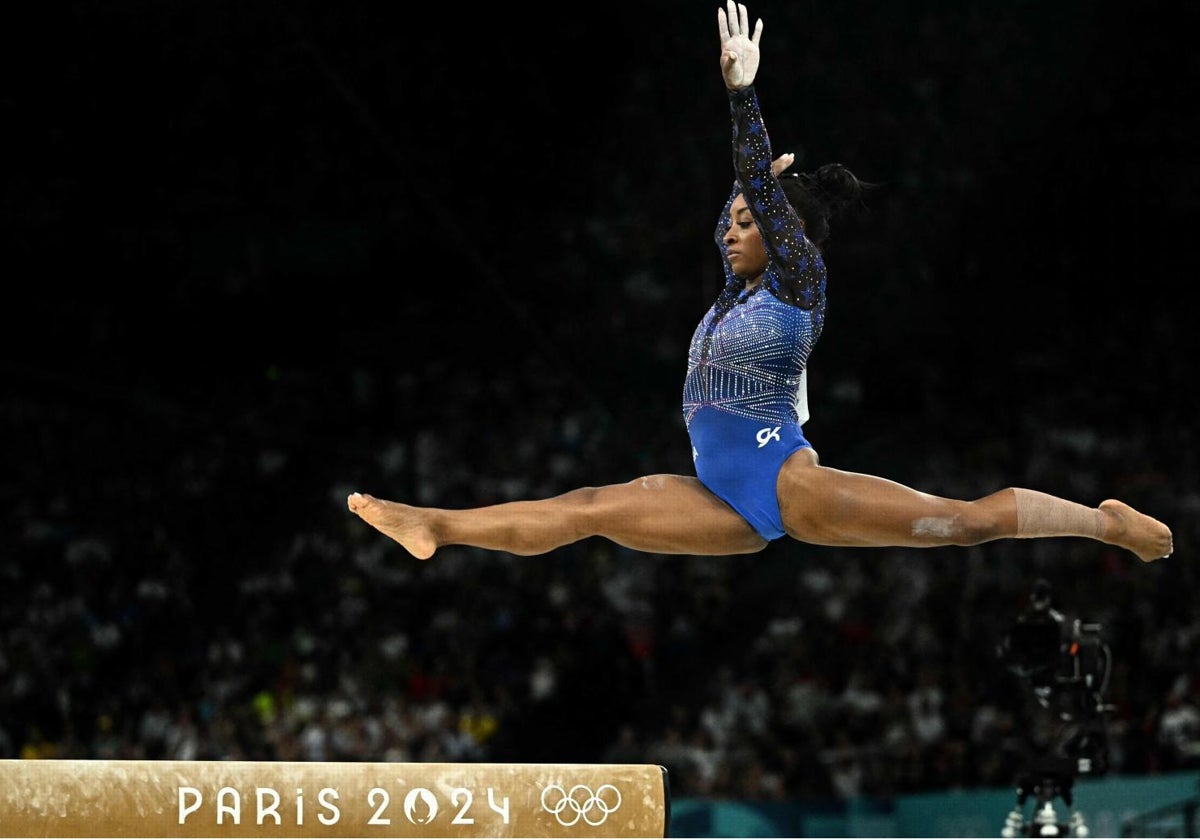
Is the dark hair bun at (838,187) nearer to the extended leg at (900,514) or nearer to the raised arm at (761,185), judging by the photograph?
the raised arm at (761,185)

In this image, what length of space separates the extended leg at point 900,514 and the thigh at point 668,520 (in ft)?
0.65

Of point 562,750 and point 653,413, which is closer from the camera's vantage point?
point 562,750

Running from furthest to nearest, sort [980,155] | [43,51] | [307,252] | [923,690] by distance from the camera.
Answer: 1. [307,252]
2. [980,155]
3. [43,51]
4. [923,690]

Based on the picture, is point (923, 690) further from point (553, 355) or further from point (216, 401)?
point (216, 401)

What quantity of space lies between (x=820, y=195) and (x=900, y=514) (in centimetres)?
115

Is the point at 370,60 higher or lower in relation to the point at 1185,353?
higher

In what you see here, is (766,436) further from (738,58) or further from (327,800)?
(327,800)

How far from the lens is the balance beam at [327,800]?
173 inches

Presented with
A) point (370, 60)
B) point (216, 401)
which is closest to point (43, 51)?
point (370, 60)

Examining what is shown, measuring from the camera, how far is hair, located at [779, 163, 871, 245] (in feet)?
15.3

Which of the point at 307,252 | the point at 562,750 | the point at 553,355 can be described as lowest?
the point at 562,750

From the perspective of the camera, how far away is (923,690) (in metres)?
9.96

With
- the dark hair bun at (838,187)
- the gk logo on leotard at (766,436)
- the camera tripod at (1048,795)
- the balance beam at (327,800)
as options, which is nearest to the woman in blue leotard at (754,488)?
the gk logo on leotard at (766,436)

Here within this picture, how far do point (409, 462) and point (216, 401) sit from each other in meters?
1.99
